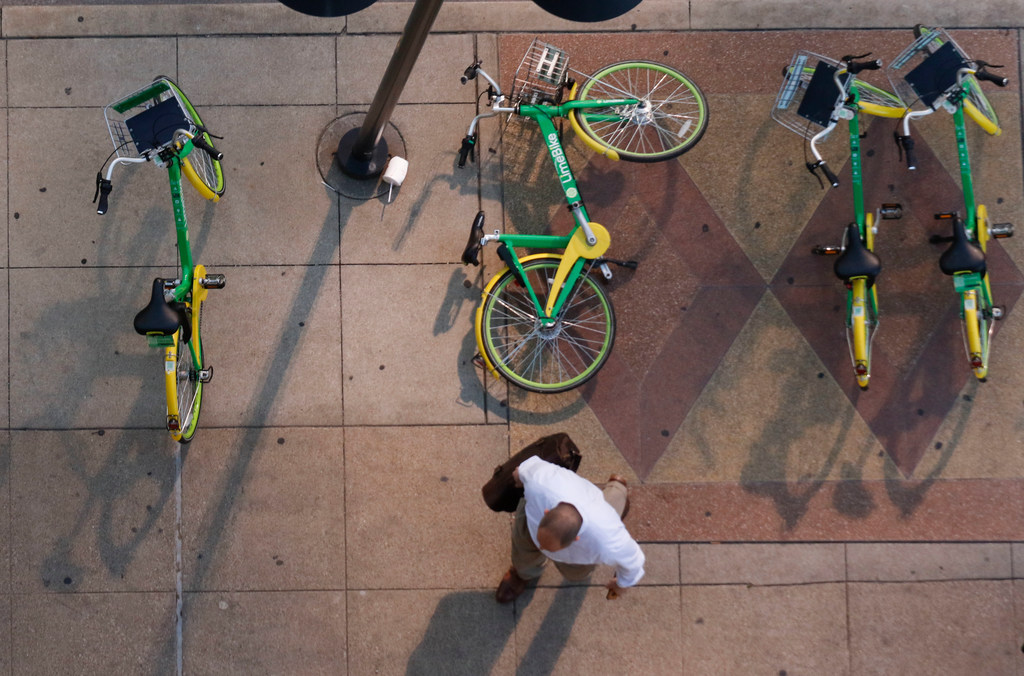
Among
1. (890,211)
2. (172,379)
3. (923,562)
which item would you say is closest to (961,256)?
(890,211)

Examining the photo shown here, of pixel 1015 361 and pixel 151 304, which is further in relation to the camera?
pixel 1015 361

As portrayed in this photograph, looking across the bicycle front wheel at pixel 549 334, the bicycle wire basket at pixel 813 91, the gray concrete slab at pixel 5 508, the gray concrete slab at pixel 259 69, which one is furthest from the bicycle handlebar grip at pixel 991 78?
the gray concrete slab at pixel 5 508

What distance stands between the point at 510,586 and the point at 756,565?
2.01 m

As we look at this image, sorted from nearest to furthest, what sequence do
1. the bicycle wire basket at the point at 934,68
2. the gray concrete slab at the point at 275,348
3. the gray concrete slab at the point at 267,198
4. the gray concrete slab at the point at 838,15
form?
1. the bicycle wire basket at the point at 934,68
2. the gray concrete slab at the point at 275,348
3. the gray concrete slab at the point at 267,198
4. the gray concrete slab at the point at 838,15

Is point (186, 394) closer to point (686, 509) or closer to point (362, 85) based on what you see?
point (362, 85)

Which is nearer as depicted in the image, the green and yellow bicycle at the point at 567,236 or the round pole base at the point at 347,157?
the green and yellow bicycle at the point at 567,236

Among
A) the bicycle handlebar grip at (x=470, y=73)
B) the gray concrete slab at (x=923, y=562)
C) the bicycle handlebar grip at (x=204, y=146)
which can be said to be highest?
the bicycle handlebar grip at (x=470, y=73)

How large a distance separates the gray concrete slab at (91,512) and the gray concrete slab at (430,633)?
5.27 ft

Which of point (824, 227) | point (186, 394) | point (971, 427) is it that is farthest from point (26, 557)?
point (971, 427)

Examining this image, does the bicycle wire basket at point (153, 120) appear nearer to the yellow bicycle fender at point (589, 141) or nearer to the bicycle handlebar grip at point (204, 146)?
the bicycle handlebar grip at point (204, 146)

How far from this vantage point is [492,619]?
6230mm

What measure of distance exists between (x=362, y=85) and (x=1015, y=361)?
595cm

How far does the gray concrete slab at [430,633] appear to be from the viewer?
20.3 feet

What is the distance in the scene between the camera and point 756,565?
628 cm
